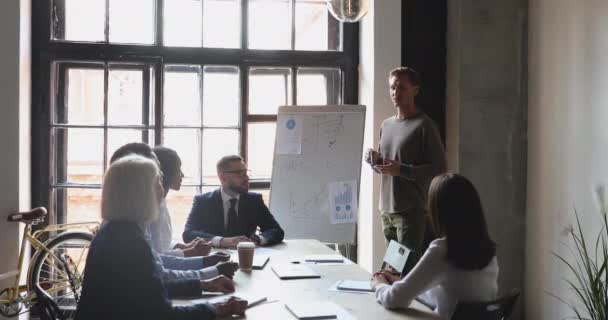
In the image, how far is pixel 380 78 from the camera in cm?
429

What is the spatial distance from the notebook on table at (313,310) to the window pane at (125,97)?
2.75 m

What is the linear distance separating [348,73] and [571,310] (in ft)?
7.34

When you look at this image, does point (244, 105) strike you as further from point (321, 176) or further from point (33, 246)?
point (33, 246)

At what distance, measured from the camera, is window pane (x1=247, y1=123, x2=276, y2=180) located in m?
4.54

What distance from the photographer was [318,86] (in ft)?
15.2

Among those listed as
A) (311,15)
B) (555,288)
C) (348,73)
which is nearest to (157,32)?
(311,15)

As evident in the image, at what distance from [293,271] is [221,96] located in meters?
2.25

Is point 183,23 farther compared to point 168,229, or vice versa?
point 183,23

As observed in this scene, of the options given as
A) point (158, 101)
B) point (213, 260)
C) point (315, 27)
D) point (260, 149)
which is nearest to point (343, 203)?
point (260, 149)

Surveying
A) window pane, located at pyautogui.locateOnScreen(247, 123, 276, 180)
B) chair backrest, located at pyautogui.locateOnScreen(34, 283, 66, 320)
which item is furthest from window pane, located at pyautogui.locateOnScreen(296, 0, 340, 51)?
chair backrest, located at pyautogui.locateOnScreen(34, 283, 66, 320)

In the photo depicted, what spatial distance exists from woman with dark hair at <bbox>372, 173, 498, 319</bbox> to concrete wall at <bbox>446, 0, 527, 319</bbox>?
222cm

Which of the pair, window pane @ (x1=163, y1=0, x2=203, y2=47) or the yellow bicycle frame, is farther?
window pane @ (x1=163, y1=0, x2=203, y2=47)

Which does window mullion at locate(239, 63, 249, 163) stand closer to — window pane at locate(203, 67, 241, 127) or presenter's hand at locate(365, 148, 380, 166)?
window pane at locate(203, 67, 241, 127)

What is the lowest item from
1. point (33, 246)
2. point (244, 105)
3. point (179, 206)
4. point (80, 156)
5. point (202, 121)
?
point (33, 246)
